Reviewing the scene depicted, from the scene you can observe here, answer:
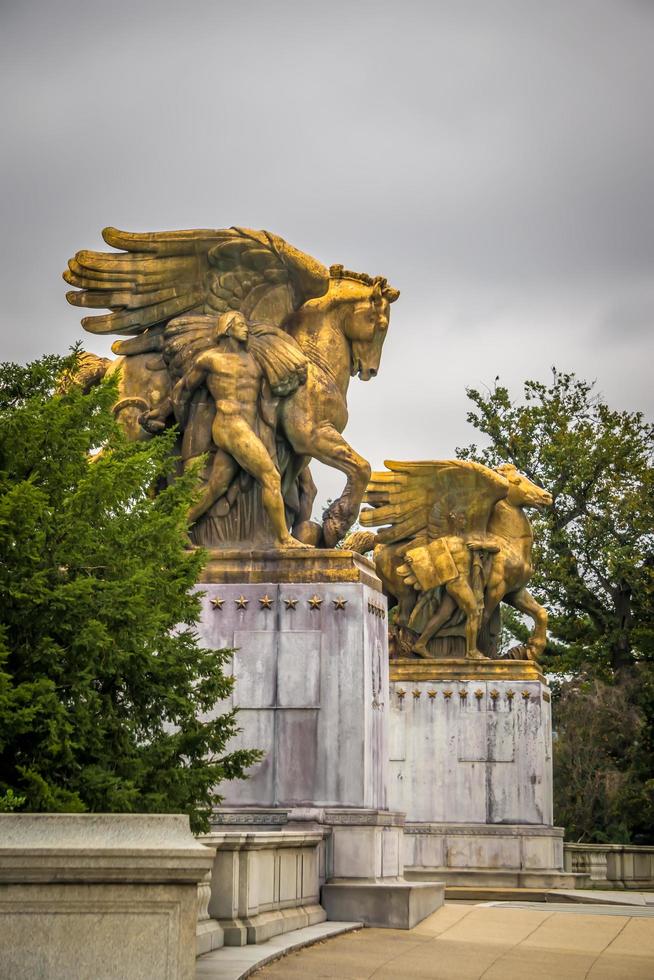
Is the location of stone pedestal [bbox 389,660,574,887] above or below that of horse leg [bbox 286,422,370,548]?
below

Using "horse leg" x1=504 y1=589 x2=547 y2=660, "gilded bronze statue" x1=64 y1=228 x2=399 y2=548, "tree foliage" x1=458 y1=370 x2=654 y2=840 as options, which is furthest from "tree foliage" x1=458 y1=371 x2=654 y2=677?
"gilded bronze statue" x1=64 y1=228 x2=399 y2=548

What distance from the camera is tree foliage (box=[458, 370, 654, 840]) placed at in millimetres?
42188

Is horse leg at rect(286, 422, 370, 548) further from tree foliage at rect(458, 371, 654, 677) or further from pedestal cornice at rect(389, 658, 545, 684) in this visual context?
tree foliage at rect(458, 371, 654, 677)

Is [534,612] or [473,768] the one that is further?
[534,612]

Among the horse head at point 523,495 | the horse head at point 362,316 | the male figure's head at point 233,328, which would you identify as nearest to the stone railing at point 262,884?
the male figure's head at point 233,328

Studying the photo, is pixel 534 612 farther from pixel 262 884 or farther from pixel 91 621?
pixel 91 621

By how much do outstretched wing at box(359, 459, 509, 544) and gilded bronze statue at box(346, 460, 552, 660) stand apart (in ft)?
0.06

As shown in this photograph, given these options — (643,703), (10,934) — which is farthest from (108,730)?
(643,703)

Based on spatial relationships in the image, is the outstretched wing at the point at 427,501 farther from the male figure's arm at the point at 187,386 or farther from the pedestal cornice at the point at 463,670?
the male figure's arm at the point at 187,386

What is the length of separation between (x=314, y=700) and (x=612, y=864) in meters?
16.6

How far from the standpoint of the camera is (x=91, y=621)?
1113 cm

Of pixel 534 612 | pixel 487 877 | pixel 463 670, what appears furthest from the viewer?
pixel 534 612

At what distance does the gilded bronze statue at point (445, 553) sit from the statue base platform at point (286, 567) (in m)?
11.3

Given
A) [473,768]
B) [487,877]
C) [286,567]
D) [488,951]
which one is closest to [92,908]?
[488,951]
